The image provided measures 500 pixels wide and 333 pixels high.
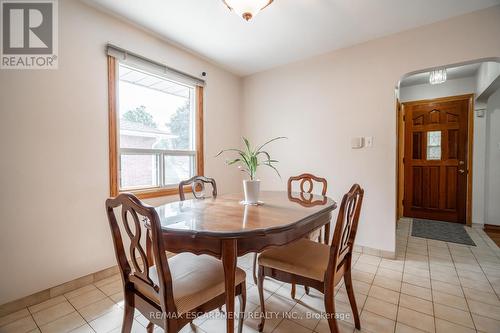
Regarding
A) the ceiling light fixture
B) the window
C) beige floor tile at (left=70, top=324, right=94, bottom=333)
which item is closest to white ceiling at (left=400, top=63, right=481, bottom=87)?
the window

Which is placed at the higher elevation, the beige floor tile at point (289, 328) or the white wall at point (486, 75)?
the white wall at point (486, 75)

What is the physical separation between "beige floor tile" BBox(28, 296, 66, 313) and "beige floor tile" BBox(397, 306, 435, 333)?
256 centimetres

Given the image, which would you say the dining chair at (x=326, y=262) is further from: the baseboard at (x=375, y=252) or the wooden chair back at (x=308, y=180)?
the baseboard at (x=375, y=252)

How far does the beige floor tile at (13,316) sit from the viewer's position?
1.56m

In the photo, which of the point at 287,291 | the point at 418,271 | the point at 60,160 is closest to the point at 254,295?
the point at 287,291

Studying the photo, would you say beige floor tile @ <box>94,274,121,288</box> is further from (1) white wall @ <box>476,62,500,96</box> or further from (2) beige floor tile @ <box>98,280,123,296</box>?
(1) white wall @ <box>476,62,500,96</box>

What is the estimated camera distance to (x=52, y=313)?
1.65 m

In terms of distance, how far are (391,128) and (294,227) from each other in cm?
204

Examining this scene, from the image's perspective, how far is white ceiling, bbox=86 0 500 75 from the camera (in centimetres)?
202

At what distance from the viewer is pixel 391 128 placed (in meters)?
2.54

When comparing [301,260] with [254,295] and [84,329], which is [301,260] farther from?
[84,329]

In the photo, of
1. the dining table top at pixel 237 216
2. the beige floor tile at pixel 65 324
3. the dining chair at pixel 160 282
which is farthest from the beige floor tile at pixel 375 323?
the beige floor tile at pixel 65 324

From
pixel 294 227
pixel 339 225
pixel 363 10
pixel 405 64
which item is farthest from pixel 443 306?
pixel 363 10

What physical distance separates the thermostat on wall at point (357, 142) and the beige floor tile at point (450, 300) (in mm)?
1578
